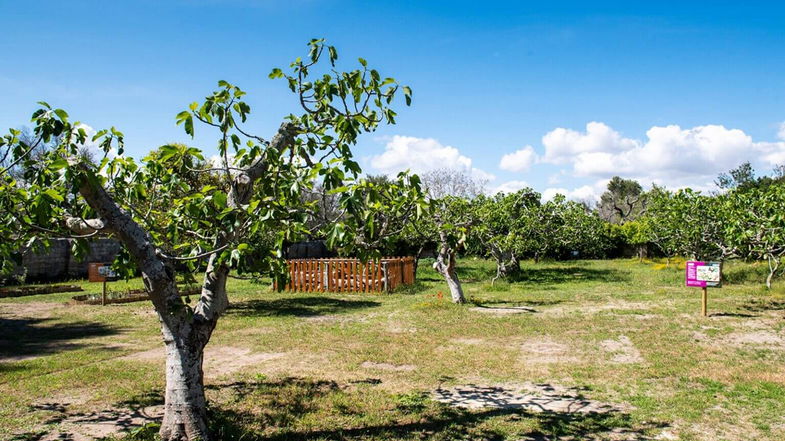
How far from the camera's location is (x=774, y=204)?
37.8ft

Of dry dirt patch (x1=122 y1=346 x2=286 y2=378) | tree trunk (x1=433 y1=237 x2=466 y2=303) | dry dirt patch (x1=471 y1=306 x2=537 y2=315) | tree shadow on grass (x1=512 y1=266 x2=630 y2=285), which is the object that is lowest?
dry dirt patch (x1=122 y1=346 x2=286 y2=378)

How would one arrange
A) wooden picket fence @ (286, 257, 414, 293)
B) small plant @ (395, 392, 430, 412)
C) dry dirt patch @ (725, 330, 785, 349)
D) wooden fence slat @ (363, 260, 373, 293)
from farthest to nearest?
wooden picket fence @ (286, 257, 414, 293)
wooden fence slat @ (363, 260, 373, 293)
dry dirt patch @ (725, 330, 785, 349)
small plant @ (395, 392, 430, 412)

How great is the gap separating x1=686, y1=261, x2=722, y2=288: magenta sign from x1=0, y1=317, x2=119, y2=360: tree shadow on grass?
483 inches

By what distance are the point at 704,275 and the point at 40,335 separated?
45.2 ft

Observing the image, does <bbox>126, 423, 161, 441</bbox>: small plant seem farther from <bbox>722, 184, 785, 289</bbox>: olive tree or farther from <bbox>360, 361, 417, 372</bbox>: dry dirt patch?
<bbox>722, 184, 785, 289</bbox>: olive tree

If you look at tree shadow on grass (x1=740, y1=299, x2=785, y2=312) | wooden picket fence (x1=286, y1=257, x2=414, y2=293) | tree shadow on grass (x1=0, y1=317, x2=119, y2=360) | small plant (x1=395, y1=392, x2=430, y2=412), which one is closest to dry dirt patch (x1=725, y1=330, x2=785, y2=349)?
tree shadow on grass (x1=740, y1=299, x2=785, y2=312)

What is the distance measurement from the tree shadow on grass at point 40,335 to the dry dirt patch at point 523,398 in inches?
264

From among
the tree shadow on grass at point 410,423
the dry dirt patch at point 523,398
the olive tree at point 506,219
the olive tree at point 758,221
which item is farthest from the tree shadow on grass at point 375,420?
the olive tree at point 506,219

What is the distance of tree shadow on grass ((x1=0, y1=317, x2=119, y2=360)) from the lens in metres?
9.13

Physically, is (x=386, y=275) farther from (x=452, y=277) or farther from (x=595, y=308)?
(x=595, y=308)

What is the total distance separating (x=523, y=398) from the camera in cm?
638

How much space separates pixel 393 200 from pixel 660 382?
494cm

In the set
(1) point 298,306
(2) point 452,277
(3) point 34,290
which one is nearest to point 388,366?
(2) point 452,277

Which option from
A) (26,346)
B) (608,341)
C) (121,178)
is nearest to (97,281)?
(26,346)
